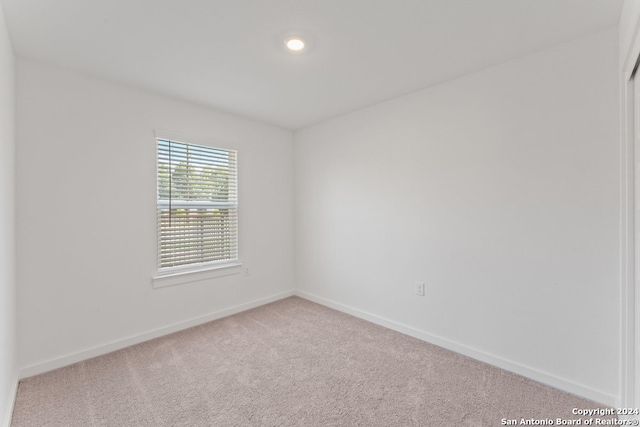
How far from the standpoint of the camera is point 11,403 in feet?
5.65

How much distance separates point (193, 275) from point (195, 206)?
0.72 meters

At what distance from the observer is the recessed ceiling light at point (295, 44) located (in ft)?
6.02

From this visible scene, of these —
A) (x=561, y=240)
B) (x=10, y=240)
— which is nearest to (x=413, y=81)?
(x=561, y=240)

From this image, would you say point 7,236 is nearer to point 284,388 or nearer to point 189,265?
point 189,265

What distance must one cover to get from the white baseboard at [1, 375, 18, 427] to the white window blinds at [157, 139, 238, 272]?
3.80 feet

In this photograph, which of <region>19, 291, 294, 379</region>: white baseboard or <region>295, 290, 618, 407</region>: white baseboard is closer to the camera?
<region>295, 290, 618, 407</region>: white baseboard

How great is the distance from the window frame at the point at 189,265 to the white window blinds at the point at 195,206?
1 cm

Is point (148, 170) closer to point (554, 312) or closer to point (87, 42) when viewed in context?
point (87, 42)

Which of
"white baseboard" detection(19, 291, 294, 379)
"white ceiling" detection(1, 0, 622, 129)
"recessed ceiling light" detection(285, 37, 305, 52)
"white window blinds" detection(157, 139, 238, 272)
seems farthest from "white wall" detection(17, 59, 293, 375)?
"recessed ceiling light" detection(285, 37, 305, 52)

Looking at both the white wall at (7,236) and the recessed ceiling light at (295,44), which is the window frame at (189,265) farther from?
the recessed ceiling light at (295,44)

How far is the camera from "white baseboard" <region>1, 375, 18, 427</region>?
156 centimetres

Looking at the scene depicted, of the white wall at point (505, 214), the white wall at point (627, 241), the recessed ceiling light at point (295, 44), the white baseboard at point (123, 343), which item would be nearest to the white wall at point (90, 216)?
the white baseboard at point (123, 343)

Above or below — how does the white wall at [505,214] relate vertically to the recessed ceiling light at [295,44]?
below

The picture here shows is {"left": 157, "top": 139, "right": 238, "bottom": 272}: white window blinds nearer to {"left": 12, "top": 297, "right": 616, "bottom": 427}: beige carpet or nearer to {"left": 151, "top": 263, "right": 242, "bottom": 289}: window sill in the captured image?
{"left": 151, "top": 263, "right": 242, "bottom": 289}: window sill
